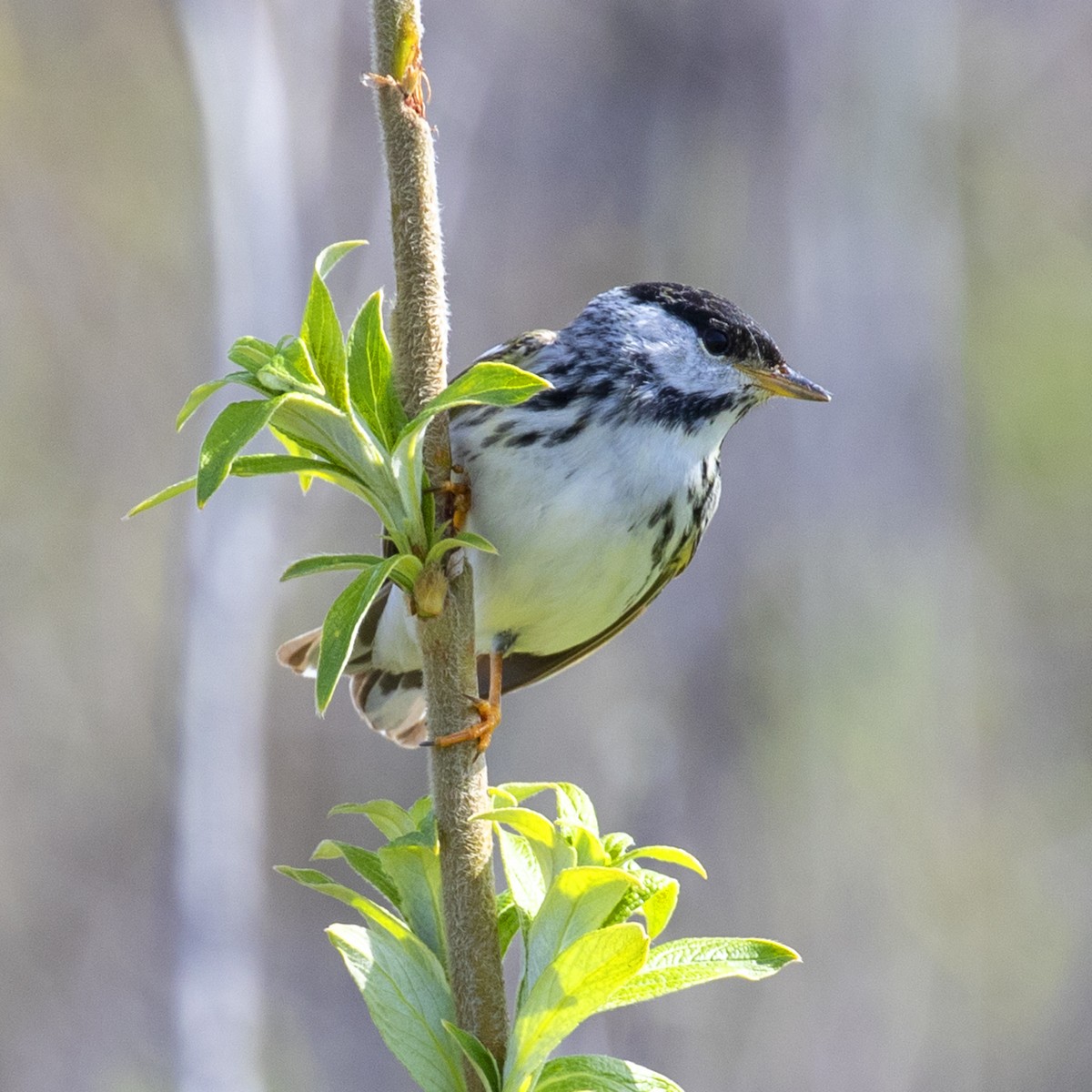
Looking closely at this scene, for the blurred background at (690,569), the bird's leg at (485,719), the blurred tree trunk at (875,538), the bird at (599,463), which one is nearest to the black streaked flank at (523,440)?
the bird at (599,463)

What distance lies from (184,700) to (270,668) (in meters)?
0.53

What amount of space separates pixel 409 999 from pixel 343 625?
0.28 meters

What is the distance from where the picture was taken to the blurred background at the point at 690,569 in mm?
8453

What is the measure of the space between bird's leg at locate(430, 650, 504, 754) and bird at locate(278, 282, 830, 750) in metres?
0.01

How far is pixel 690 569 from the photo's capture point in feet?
32.7

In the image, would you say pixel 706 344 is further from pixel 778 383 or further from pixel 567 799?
pixel 567 799

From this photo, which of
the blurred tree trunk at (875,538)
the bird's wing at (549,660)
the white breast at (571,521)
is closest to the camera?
the white breast at (571,521)

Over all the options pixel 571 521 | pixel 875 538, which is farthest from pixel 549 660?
pixel 875 538

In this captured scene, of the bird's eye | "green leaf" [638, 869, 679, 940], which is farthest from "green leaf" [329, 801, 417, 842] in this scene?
the bird's eye

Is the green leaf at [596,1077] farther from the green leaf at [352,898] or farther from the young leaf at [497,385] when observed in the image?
the young leaf at [497,385]

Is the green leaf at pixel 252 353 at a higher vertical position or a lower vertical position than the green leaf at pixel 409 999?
higher

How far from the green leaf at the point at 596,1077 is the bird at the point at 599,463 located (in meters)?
1.03

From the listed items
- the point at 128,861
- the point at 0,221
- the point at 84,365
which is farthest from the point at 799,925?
the point at 0,221

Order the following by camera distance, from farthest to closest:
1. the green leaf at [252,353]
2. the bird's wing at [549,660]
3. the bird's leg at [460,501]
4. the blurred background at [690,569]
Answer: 1. the blurred background at [690,569]
2. the bird's wing at [549,660]
3. the bird's leg at [460,501]
4. the green leaf at [252,353]
